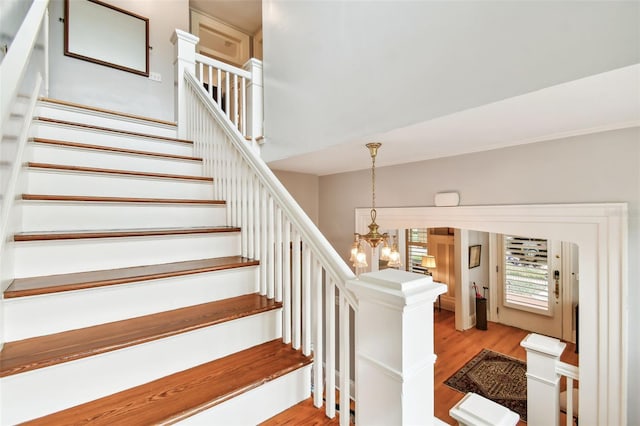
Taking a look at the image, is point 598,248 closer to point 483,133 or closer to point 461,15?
point 483,133

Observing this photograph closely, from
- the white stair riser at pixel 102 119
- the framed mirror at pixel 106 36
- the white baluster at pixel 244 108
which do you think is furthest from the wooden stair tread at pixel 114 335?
the framed mirror at pixel 106 36

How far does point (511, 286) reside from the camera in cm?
546

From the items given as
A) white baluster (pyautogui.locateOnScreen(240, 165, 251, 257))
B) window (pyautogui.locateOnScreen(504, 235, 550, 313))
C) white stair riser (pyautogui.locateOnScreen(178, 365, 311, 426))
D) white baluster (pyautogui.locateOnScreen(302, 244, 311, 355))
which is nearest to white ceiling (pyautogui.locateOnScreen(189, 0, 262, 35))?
white baluster (pyautogui.locateOnScreen(240, 165, 251, 257))

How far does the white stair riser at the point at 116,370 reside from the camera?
0.89m

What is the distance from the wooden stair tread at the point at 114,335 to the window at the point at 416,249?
5.76m

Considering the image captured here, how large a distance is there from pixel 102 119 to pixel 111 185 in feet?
3.05

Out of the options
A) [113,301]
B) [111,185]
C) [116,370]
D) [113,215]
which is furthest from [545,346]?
[111,185]

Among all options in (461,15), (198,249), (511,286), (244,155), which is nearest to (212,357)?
(198,249)

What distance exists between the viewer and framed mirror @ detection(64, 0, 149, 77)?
3.21 m

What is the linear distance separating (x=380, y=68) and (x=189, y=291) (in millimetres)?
1674

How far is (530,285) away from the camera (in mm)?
5207

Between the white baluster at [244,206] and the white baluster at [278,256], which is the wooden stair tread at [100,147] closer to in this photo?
the white baluster at [244,206]

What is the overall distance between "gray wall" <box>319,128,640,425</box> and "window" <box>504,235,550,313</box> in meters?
3.48

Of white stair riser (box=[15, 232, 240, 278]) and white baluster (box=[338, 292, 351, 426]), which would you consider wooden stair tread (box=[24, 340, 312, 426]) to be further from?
white stair riser (box=[15, 232, 240, 278])
